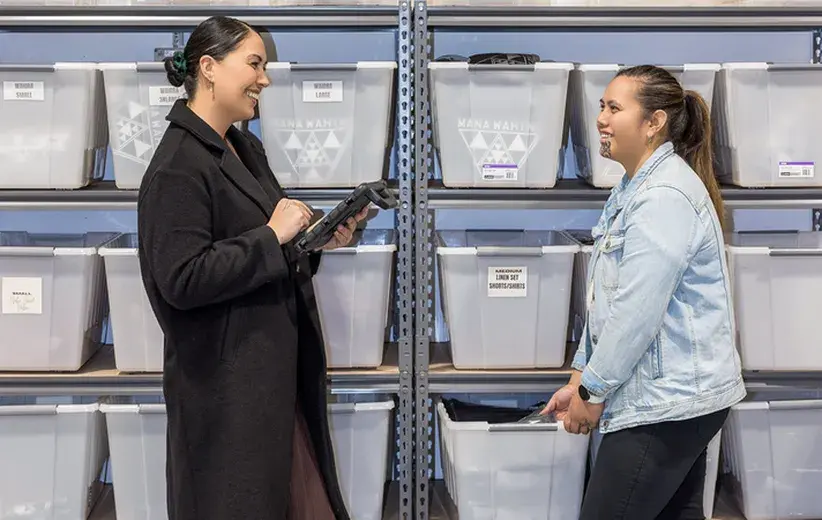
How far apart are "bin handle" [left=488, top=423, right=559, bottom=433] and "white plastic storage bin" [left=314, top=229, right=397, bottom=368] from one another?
370mm

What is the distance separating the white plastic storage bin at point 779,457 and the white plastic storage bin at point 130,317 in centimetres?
166

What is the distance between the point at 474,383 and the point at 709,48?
55.4 inches

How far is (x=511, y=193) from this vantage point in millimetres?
2199

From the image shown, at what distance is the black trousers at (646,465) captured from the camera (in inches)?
64.1

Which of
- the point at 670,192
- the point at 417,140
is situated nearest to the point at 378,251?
the point at 417,140

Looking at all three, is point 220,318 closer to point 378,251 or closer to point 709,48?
point 378,251

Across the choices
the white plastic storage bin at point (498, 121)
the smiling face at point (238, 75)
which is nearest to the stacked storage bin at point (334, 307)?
the white plastic storage bin at point (498, 121)

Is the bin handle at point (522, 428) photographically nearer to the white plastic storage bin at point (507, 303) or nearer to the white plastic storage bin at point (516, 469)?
the white plastic storage bin at point (516, 469)

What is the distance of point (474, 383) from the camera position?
225 cm

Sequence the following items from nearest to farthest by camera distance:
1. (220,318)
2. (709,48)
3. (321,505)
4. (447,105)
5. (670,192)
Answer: (670,192), (220,318), (321,505), (447,105), (709,48)

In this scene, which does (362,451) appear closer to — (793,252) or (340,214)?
(340,214)

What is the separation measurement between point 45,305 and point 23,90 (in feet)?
1.91

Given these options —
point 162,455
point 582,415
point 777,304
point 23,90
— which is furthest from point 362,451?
point 23,90

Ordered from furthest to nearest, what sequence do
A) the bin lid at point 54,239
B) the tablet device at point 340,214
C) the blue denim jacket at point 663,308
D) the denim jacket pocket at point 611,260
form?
the bin lid at point 54,239, the tablet device at point 340,214, the denim jacket pocket at point 611,260, the blue denim jacket at point 663,308
